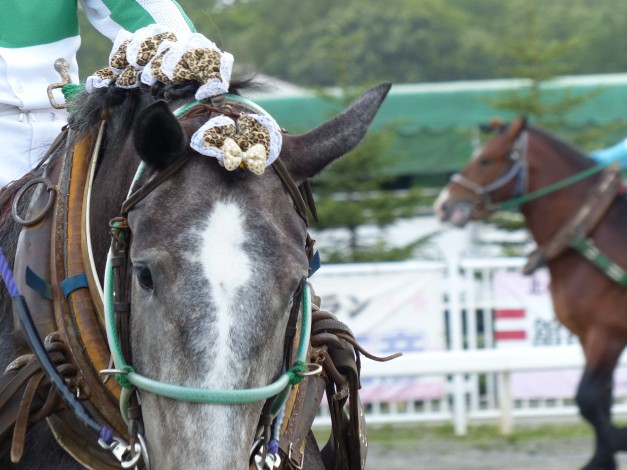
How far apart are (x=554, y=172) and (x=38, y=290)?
5.90 meters

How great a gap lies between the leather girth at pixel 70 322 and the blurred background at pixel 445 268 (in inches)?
19.6

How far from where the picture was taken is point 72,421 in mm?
2420

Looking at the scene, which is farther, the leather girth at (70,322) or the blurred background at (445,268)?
the blurred background at (445,268)

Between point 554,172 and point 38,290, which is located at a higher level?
point 38,290

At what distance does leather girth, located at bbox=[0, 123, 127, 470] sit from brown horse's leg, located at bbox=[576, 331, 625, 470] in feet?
16.7

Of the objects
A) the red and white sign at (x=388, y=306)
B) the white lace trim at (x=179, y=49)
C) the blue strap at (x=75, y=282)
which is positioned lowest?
the red and white sign at (x=388, y=306)

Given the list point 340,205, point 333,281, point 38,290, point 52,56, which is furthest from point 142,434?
point 340,205

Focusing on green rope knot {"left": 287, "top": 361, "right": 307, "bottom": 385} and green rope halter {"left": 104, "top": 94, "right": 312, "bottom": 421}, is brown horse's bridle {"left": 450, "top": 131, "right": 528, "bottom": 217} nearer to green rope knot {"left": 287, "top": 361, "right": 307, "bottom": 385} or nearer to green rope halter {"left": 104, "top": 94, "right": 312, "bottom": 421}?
green rope halter {"left": 104, "top": 94, "right": 312, "bottom": 421}

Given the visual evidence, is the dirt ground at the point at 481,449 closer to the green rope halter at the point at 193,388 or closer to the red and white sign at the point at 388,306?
the red and white sign at the point at 388,306

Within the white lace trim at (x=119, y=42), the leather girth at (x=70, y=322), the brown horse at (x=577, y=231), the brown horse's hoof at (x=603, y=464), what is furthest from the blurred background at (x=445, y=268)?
the brown horse at (x=577, y=231)

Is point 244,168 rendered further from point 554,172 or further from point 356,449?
point 554,172

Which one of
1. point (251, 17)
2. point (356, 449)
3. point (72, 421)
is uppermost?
point (72, 421)

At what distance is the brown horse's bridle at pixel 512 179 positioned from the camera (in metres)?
7.98

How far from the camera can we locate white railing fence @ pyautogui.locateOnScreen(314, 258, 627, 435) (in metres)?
8.53
